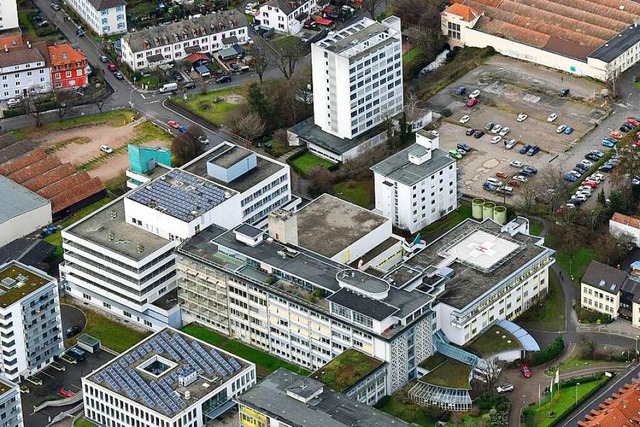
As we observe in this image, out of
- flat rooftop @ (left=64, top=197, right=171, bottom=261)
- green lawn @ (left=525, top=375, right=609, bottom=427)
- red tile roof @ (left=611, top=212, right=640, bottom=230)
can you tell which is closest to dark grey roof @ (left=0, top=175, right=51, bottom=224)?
flat rooftop @ (left=64, top=197, right=171, bottom=261)

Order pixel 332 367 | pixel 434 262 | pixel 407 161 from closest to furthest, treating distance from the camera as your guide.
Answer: pixel 332 367, pixel 434 262, pixel 407 161

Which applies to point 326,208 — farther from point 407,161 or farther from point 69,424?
point 69,424

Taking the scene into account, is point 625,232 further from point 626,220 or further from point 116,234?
point 116,234

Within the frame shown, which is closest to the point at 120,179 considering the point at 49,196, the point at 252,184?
the point at 49,196

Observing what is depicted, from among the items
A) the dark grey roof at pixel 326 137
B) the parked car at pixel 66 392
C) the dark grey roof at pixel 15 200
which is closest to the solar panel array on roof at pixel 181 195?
the dark grey roof at pixel 15 200

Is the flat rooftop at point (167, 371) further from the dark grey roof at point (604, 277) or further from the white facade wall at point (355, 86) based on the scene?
the white facade wall at point (355, 86)

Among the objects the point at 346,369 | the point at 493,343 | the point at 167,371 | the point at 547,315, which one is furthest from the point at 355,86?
the point at 167,371

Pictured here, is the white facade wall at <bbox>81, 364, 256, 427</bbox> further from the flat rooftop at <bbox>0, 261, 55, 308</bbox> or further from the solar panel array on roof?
the solar panel array on roof
